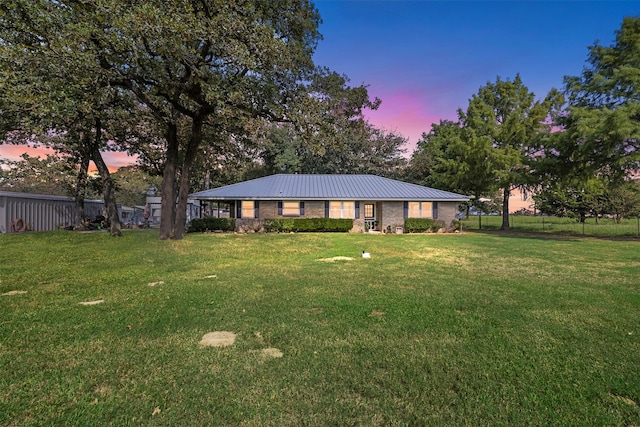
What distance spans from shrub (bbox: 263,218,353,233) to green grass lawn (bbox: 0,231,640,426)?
45.8 ft

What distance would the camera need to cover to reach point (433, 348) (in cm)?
326

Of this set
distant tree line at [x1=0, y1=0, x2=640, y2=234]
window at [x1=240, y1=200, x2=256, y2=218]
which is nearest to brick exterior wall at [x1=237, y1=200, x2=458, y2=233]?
window at [x1=240, y1=200, x2=256, y2=218]

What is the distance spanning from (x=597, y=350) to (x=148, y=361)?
4.33 meters

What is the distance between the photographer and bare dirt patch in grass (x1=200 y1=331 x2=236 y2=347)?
338 cm

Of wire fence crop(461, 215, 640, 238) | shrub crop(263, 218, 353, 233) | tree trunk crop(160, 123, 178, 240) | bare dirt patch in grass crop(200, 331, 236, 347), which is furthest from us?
wire fence crop(461, 215, 640, 238)

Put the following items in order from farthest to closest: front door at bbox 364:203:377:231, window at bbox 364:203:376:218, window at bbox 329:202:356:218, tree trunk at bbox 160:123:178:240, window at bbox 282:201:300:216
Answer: window at bbox 364:203:376:218 < front door at bbox 364:203:377:231 < window at bbox 329:202:356:218 < window at bbox 282:201:300:216 < tree trunk at bbox 160:123:178:240

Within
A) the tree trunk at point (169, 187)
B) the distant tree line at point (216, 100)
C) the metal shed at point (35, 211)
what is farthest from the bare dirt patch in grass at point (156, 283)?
the metal shed at point (35, 211)

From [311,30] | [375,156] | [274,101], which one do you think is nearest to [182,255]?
[274,101]

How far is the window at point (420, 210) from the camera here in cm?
2277

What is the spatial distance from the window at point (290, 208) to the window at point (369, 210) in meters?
4.89

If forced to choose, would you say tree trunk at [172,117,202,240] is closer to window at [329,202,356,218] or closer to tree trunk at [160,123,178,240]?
tree trunk at [160,123,178,240]

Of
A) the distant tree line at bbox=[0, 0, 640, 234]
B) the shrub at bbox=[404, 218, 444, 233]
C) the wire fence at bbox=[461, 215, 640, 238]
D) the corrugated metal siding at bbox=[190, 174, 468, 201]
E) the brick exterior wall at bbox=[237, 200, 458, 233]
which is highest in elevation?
the distant tree line at bbox=[0, 0, 640, 234]

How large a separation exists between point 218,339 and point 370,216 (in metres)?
20.4

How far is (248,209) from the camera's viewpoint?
2188 centimetres
